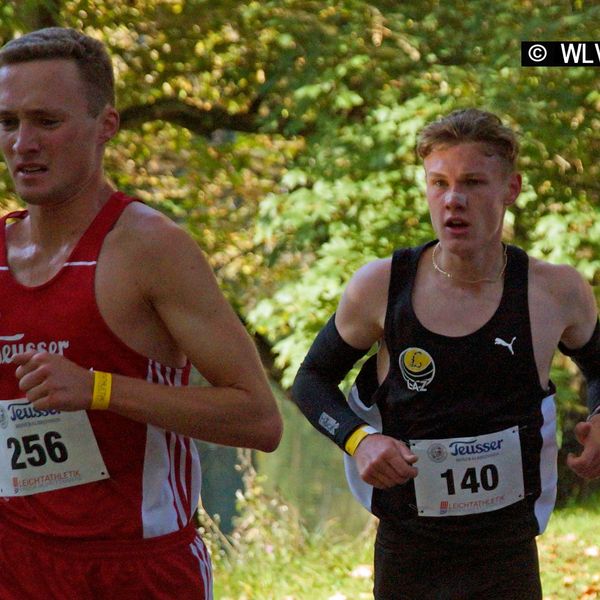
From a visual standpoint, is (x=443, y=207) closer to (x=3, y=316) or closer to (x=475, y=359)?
(x=475, y=359)

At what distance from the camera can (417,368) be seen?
3.35 meters

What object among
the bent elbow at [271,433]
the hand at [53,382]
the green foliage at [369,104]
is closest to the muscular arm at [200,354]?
the bent elbow at [271,433]

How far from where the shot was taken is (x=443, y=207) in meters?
3.46

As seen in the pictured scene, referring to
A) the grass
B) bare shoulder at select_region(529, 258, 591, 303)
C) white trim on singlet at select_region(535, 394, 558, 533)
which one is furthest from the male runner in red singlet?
the grass

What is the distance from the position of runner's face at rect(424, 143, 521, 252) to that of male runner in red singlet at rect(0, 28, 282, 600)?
1.06 m

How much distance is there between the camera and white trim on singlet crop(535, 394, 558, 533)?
11.3ft

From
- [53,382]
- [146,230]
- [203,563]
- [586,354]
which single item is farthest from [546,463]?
[53,382]

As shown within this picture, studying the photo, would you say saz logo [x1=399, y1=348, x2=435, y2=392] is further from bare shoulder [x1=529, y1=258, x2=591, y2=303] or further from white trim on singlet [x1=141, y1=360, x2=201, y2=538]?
white trim on singlet [x1=141, y1=360, x2=201, y2=538]

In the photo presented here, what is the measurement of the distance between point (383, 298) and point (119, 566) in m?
1.19

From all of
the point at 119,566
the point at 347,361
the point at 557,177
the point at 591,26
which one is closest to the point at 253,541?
the point at 557,177

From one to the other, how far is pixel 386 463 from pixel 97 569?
2.70ft

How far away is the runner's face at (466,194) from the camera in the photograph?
3.47 meters

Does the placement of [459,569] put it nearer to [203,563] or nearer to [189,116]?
[203,563]

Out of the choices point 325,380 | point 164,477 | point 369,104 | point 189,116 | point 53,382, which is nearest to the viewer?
point 53,382
